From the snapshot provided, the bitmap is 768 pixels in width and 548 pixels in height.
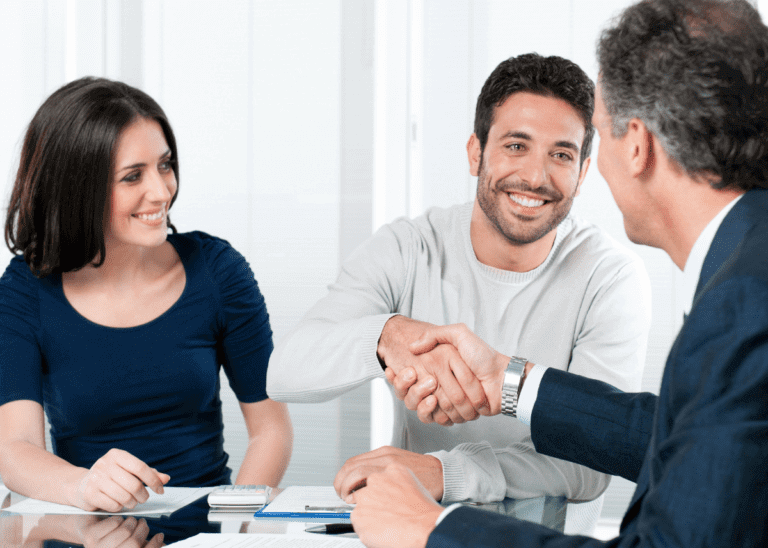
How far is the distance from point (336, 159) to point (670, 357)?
2225 millimetres

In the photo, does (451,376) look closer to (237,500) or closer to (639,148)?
(237,500)

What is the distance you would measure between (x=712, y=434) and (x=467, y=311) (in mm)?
1019

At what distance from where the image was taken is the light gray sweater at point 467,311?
141 cm

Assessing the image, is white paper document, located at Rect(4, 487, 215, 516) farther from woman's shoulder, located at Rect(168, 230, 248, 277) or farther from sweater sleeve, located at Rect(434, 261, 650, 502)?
woman's shoulder, located at Rect(168, 230, 248, 277)

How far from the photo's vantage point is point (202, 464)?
1603 mm

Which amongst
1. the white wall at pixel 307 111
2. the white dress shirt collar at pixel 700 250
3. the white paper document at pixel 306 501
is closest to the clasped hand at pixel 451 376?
the white paper document at pixel 306 501

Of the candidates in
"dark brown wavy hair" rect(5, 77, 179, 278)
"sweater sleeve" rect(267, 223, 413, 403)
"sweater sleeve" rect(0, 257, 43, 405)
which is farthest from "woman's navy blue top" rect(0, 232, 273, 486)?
"sweater sleeve" rect(267, 223, 413, 403)

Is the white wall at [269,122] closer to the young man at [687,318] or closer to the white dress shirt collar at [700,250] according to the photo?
the young man at [687,318]

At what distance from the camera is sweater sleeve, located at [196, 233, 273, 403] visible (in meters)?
1.67

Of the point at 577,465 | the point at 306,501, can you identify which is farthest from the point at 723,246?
the point at 306,501

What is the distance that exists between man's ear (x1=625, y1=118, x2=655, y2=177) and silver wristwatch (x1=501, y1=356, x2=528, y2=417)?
43cm

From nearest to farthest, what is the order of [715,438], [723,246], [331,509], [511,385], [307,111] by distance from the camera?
[715,438] → [723,246] → [331,509] → [511,385] → [307,111]

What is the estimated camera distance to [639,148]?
869mm

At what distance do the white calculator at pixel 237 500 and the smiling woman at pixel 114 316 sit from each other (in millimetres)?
481
